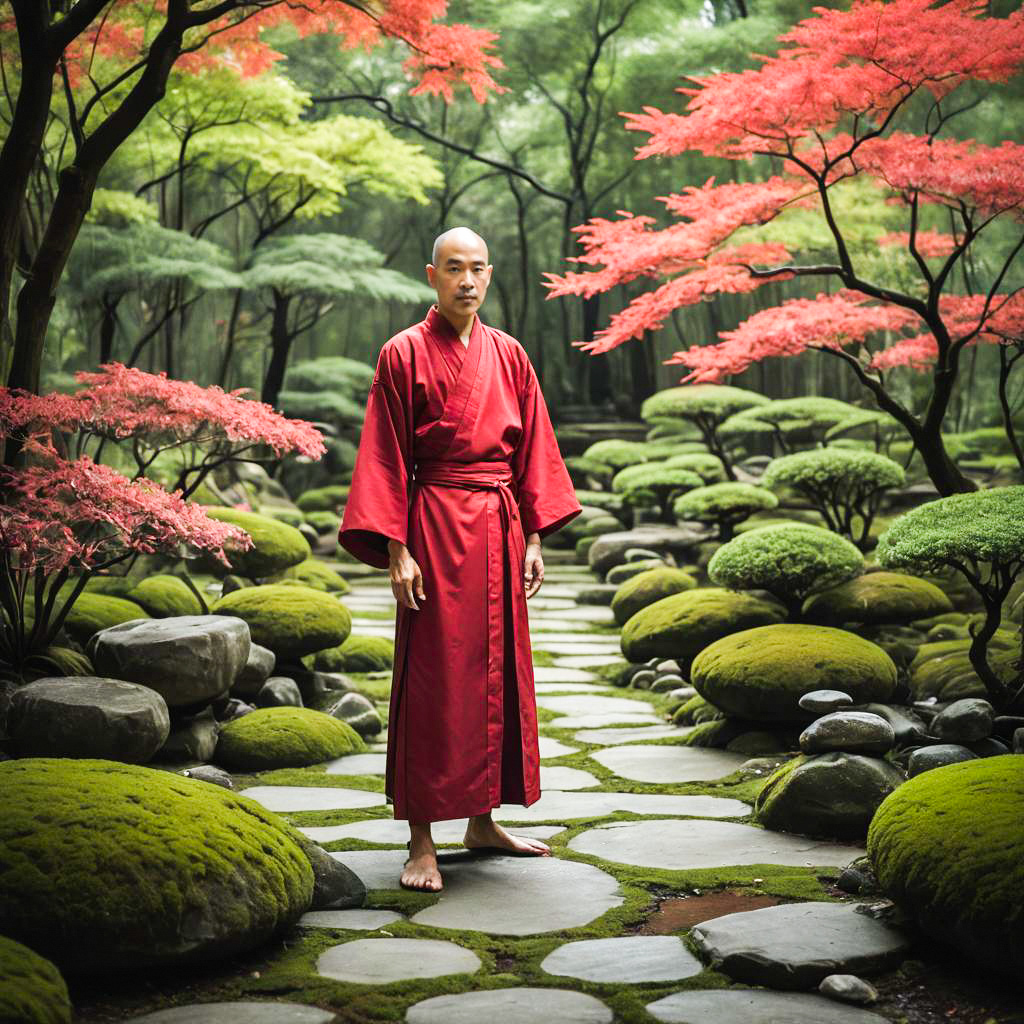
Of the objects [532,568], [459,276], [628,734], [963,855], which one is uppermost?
[459,276]

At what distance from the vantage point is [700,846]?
140 inches

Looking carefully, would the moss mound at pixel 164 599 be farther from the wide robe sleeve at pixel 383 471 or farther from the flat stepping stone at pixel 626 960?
the flat stepping stone at pixel 626 960

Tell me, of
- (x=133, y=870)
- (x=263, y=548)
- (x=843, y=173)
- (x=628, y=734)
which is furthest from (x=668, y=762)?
(x=263, y=548)

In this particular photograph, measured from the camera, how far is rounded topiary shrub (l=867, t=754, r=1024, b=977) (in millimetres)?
2252

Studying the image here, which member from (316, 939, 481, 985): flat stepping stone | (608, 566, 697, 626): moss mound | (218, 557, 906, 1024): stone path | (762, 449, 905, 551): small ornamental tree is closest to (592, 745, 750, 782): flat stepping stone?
(218, 557, 906, 1024): stone path

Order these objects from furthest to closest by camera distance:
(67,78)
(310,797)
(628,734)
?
(67,78), (628,734), (310,797)

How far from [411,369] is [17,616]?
8.55 feet

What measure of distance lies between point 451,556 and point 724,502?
7810 mm

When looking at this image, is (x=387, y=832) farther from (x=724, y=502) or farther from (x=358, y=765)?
(x=724, y=502)

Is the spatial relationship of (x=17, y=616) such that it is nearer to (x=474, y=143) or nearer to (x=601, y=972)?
(x=601, y=972)

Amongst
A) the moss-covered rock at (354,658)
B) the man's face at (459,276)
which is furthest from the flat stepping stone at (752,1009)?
the moss-covered rock at (354,658)

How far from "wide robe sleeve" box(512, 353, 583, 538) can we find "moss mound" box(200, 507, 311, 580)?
5077mm

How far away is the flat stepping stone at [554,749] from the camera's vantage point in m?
5.23

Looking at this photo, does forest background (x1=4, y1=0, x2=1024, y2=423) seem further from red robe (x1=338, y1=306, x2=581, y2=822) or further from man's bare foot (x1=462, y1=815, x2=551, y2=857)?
man's bare foot (x1=462, y1=815, x2=551, y2=857)
